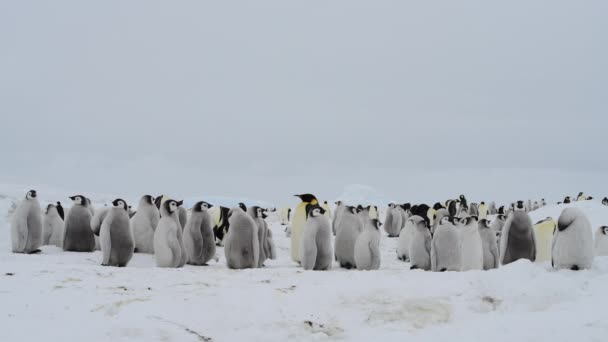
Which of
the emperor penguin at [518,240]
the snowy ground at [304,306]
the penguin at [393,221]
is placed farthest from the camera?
the penguin at [393,221]

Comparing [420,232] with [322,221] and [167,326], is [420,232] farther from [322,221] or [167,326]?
[167,326]

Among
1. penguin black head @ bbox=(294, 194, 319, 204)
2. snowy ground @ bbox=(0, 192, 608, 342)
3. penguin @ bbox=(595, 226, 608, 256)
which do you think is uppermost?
penguin black head @ bbox=(294, 194, 319, 204)

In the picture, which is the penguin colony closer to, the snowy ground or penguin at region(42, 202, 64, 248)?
penguin at region(42, 202, 64, 248)

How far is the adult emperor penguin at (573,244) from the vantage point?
8.79 m

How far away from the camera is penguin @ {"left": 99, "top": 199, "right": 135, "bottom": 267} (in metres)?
10.2

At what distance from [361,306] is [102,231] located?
5491 millimetres

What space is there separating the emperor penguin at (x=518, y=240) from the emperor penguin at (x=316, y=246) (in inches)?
139

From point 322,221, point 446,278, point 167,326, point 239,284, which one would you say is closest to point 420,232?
point 322,221

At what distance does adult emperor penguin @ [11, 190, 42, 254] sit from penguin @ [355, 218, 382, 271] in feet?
20.3

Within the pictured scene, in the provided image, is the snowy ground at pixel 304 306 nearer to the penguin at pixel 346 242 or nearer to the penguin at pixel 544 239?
the penguin at pixel 346 242

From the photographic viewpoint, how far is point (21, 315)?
19.3ft

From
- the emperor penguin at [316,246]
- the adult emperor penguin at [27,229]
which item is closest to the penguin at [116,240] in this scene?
the adult emperor penguin at [27,229]

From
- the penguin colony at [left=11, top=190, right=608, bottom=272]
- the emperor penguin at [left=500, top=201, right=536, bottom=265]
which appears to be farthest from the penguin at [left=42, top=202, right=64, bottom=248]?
the emperor penguin at [left=500, top=201, right=536, bottom=265]

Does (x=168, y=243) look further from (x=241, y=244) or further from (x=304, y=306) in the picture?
(x=304, y=306)
